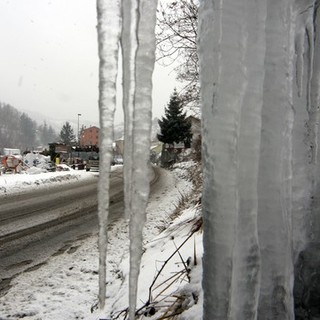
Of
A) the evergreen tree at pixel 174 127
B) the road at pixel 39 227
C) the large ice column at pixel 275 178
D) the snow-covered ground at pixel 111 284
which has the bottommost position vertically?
the road at pixel 39 227

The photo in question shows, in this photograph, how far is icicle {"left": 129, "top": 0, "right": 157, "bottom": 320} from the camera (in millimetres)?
1344

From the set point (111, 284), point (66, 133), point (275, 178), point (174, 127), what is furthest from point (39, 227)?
point (66, 133)

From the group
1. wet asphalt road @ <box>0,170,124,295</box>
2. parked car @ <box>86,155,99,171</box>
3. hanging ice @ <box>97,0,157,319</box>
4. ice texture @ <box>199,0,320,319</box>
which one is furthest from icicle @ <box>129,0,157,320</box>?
parked car @ <box>86,155,99,171</box>

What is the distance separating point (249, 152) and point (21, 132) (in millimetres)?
158161

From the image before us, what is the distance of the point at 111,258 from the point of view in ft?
15.7

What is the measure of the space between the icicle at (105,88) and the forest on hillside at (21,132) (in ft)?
432

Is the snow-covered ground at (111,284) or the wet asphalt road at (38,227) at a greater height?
the snow-covered ground at (111,284)

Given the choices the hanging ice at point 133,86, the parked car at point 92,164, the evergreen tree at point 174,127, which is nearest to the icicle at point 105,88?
the hanging ice at point 133,86

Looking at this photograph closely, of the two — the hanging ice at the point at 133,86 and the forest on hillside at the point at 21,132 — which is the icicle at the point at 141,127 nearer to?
the hanging ice at the point at 133,86

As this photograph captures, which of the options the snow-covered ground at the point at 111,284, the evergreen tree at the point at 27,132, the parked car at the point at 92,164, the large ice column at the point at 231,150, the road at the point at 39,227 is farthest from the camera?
the evergreen tree at the point at 27,132

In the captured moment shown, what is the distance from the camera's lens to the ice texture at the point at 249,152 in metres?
1.19

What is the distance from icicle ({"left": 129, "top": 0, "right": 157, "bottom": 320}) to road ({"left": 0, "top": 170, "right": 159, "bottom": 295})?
2.97 m

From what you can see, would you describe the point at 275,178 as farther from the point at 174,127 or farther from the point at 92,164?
the point at 174,127

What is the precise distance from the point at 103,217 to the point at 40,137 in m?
154
